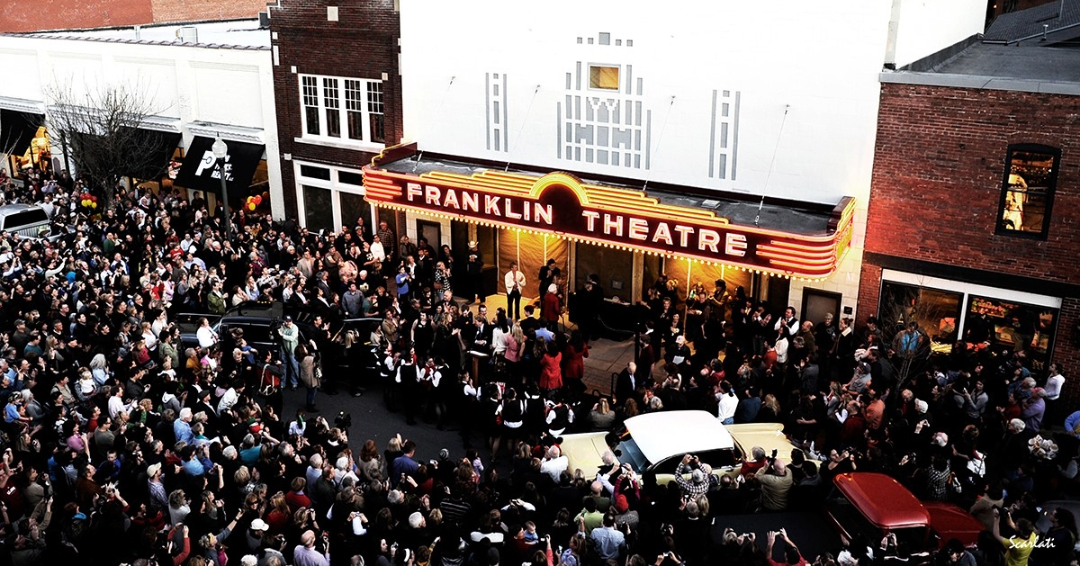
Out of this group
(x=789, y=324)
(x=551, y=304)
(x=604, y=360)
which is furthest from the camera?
(x=604, y=360)

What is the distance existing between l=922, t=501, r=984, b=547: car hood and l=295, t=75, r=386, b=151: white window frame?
18.1 m

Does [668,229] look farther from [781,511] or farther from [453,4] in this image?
[453,4]

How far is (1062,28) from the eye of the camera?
2497 centimetres

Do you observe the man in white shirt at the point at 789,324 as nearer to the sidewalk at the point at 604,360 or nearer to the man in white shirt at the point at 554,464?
the sidewalk at the point at 604,360

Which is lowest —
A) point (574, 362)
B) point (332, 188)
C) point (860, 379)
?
point (574, 362)

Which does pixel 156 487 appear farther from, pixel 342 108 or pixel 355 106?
pixel 342 108

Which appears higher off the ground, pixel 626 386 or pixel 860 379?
pixel 860 379

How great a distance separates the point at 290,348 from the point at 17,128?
2489 centimetres

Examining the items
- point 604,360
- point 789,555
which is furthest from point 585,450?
point 604,360

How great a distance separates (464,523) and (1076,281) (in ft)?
40.5

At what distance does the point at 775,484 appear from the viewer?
1385 centimetres

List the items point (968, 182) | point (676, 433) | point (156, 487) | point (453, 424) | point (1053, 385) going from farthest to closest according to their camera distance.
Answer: point (453, 424)
point (968, 182)
point (1053, 385)
point (676, 433)
point (156, 487)

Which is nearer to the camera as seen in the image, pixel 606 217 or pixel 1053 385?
pixel 1053 385

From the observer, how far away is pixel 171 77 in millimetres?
31500
